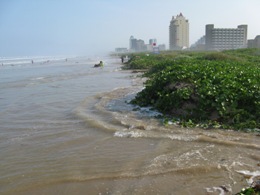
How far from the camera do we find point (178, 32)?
5561 inches

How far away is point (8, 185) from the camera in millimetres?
4309

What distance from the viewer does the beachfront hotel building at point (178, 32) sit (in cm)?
13900

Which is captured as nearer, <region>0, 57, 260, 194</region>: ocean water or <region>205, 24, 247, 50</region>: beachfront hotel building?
<region>0, 57, 260, 194</region>: ocean water

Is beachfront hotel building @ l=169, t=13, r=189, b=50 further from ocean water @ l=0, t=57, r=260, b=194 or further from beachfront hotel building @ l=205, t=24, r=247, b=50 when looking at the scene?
ocean water @ l=0, t=57, r=260, b=194

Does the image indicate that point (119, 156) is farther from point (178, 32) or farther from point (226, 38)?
point (178, 32)

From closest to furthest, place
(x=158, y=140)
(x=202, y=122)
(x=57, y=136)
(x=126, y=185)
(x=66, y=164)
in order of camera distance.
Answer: (x=126, y=185)
(x=66, y=164)
(x=158, y=140)
(x=57, y=136)
(x=202, y=122)

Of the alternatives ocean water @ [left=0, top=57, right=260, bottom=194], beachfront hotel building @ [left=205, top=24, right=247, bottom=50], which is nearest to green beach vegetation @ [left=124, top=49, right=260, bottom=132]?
ocean water @ [left=0, top=57, right=260, bottom=194]

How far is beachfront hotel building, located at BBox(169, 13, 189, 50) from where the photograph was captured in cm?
13900

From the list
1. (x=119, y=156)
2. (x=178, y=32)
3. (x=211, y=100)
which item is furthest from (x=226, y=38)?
(x=119, y=156)

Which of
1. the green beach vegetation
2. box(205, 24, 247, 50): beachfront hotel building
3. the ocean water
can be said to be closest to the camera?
the ocean water

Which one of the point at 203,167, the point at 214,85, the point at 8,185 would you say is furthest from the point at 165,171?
the point at 214,85

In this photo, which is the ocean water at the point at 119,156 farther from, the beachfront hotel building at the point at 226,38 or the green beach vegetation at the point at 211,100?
the beachfront hotel building at the point at 226,38

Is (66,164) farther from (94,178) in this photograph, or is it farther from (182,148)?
(182,148)

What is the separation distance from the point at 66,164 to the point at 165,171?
6.46 ft
